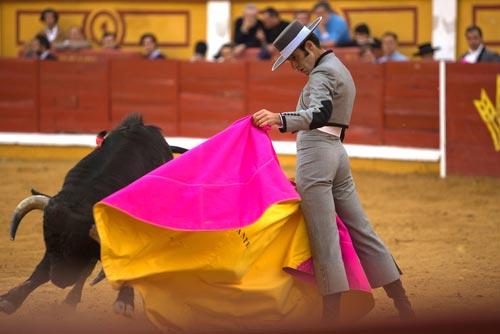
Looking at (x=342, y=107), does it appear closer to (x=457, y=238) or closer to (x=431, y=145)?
(x=457, y=238)

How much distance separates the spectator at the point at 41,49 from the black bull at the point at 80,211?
261 inches

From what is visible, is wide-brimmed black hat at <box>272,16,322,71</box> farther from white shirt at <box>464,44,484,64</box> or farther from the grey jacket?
white shirt at <box>464,44,484,64</box>

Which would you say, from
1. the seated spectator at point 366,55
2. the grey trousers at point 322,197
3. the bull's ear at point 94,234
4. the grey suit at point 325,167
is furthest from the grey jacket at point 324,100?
the seated spectator at point 366,55

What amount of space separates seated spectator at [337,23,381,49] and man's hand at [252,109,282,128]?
20.3 ft

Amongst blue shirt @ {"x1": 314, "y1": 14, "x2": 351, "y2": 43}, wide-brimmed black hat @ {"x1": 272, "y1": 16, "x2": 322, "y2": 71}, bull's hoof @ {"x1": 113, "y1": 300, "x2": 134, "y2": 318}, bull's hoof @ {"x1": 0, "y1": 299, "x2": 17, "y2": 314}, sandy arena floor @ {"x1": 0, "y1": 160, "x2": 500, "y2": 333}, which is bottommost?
sandy arena floor @ {"x1": 0, "y1": 160, "x2": 500, "y2": 333}

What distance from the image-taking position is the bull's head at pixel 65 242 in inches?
144

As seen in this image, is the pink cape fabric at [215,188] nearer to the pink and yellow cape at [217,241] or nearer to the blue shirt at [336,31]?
the pink and yellow cape at [217,241]

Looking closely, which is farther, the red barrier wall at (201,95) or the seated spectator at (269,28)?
the seated spectator at (269,28)

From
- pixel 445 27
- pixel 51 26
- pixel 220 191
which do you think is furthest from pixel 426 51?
pixel 220 191

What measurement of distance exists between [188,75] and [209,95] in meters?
0.33

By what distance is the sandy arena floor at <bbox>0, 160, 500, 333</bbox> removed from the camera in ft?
12.9

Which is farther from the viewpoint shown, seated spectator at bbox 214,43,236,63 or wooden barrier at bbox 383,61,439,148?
seated spectator at bbox 214,43,236,63

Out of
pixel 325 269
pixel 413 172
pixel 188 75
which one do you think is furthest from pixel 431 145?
pixel 325 269

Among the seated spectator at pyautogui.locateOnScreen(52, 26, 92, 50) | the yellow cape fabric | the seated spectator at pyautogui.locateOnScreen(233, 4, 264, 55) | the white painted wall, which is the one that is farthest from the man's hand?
the seated spectator at pyautogui.locateOnScreen(52, 26, 92, 50)
